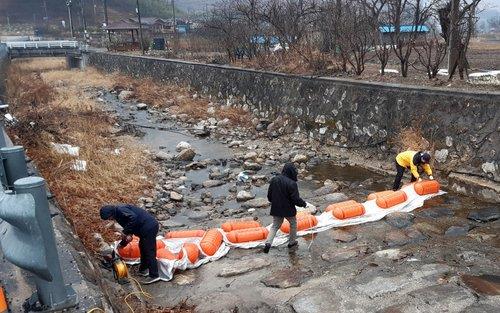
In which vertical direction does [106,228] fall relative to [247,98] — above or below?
below

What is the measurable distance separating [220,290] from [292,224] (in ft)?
5.75

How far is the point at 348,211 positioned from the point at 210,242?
2599 mm

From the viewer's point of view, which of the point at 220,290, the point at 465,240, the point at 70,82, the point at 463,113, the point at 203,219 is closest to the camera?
the point at 220,290

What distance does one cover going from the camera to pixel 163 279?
6.09m

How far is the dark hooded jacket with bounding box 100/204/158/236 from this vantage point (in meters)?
5.69

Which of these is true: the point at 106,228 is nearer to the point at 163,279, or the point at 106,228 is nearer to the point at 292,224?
Answer: the point at 163,279

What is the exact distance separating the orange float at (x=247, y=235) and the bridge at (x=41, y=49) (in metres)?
42.7

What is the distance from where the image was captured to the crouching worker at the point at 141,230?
571 centimetres

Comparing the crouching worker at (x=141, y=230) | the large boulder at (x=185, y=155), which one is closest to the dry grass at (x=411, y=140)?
the large boulder at (x=185, y=155)

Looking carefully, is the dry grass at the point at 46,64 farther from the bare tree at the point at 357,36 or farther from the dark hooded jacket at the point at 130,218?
the dark hooded jacket at the point at 130,218

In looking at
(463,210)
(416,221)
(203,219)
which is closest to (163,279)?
(203,219)

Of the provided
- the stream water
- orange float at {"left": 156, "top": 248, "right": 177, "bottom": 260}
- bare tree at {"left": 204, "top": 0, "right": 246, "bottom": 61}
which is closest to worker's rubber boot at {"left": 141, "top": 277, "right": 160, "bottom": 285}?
the stream water

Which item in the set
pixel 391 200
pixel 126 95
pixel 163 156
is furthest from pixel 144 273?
pixel 126 95

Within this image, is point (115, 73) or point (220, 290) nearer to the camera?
point (220, 290)
